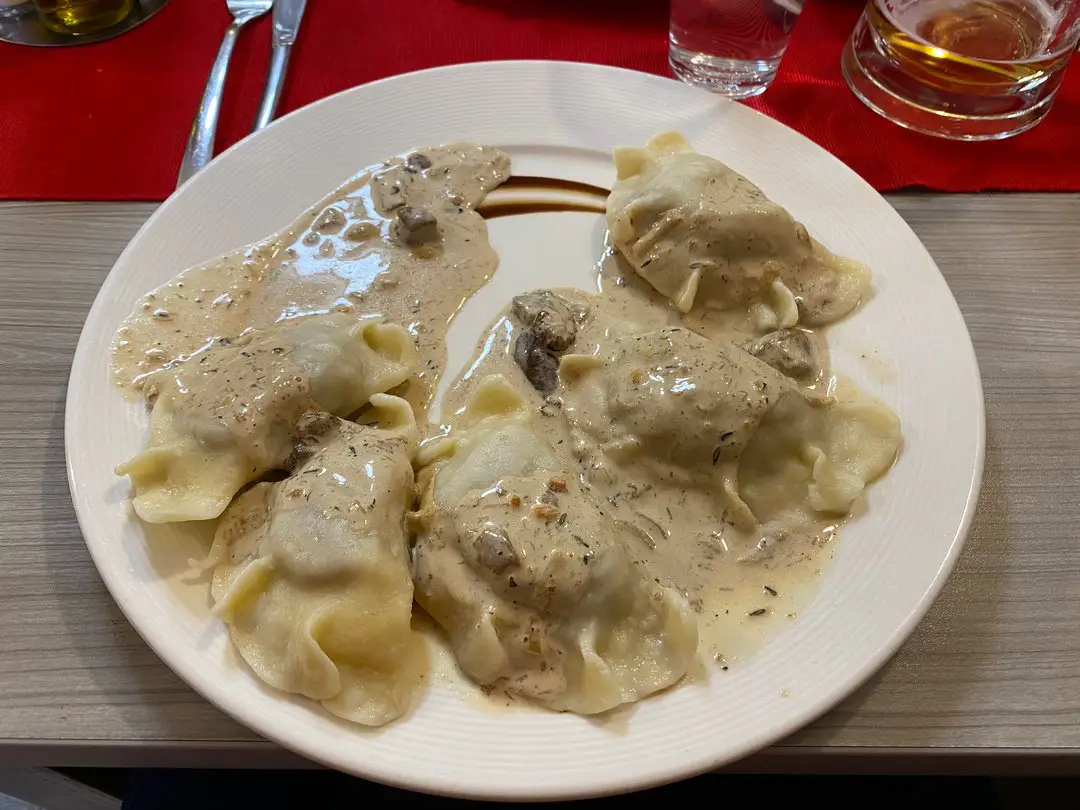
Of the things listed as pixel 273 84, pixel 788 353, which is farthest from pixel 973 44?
pixel 273 84

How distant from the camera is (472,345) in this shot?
2459 mm

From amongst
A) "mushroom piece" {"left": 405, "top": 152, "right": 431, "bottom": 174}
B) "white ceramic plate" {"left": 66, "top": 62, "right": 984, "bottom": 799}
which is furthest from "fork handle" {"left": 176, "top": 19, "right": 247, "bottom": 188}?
"mushroom piece" {"left": 405, "top": 152, "right": 431, "bottom": 174}

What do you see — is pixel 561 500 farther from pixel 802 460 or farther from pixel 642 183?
pixel 642 183

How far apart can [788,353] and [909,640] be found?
0.81 meters

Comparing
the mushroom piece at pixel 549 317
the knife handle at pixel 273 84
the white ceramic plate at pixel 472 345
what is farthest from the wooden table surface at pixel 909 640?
the mushroom piece at pixel 549 317

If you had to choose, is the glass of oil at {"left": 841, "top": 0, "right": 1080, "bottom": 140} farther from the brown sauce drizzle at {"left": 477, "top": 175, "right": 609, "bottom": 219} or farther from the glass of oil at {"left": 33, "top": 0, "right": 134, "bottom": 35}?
the glass of oil at {"left": 33, "top": 0, "right": 134, "bottom": 35}

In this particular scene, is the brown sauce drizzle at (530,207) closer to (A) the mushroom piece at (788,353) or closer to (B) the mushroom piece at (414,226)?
(B) the mushroom piece at (414,226)

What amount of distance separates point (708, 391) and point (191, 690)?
1384 millimetres

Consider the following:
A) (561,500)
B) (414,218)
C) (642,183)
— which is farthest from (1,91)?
(561,500)

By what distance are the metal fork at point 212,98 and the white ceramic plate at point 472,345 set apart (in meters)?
0.27

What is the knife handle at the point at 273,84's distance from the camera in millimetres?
2992

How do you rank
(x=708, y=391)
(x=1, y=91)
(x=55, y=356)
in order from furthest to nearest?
(x=1, y=91) < (x=55, y=356) < (x=708, y=391)

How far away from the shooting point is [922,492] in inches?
79.1

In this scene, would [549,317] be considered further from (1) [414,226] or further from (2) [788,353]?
(2) [788,353]
